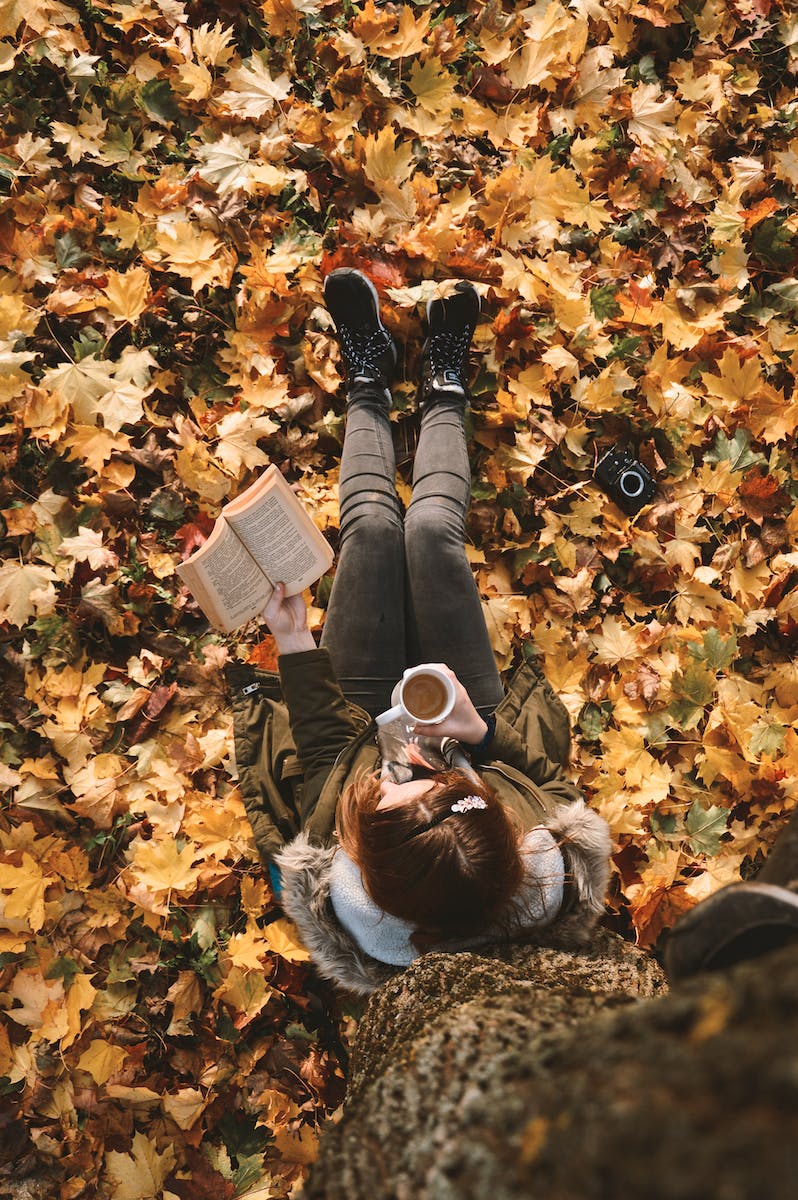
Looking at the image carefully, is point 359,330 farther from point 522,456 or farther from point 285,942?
point 285,942

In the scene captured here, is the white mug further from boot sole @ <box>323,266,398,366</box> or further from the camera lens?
boot sole @ <box>323,266,398,366</box>

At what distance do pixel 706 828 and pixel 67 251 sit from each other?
2895 mm

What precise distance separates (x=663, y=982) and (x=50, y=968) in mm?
1692

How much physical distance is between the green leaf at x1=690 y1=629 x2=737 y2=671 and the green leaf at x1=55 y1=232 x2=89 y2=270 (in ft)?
8.31

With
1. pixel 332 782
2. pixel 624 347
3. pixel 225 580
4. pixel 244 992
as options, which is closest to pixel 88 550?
pixel 225 580

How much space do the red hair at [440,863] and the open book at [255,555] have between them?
0.69 m

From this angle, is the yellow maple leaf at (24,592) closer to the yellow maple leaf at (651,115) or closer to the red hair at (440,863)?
the red hair at (440,863)

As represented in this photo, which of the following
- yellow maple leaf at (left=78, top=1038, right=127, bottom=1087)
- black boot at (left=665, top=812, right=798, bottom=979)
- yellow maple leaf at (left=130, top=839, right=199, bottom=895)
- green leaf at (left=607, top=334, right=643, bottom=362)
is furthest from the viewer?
green leaf at (left=607, top=334, right=643, bottom=362)

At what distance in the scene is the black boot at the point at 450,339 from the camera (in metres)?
2.56

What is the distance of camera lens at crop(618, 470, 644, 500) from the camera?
2592 mm

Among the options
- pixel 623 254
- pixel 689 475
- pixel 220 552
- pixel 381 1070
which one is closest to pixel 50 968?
pixel 220 552

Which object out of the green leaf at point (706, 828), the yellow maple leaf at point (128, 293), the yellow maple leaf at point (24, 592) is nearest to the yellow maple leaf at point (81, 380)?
the yellow maple leaf at point (128, 293)

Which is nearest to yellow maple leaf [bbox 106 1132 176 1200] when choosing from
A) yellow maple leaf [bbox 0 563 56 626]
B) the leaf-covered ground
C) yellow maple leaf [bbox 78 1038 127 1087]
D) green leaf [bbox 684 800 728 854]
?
the leaf-covered ground

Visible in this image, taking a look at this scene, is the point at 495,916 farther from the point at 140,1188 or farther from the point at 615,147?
the point at 615,147
